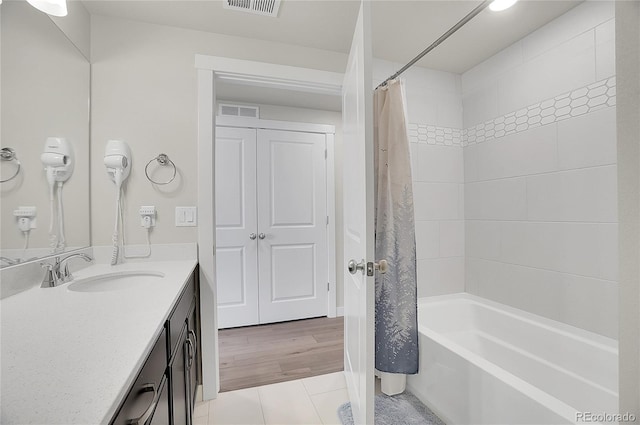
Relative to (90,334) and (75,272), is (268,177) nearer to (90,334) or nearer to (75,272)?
(75,272)

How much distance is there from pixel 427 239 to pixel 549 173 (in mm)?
866

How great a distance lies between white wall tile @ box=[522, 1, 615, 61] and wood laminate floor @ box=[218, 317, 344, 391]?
250 centimetres

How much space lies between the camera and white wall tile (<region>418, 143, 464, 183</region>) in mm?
2182

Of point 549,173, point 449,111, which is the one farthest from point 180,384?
point 449,111

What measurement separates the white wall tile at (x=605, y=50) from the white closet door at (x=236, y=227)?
248 centimetres

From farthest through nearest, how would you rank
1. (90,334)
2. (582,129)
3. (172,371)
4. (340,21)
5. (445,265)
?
(445,265), (340,21), (582,129), (172,371), (90,334)

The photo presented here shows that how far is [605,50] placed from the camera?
4.68 ft

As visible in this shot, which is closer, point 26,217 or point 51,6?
point 51,6

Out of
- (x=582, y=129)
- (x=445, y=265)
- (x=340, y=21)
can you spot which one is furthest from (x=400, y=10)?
(x=445, y=265)

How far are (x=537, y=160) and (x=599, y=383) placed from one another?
1.23 metres

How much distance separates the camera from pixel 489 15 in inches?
64.4

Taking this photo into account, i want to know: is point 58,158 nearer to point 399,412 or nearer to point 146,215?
point 146,215

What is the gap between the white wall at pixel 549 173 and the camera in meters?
1.44

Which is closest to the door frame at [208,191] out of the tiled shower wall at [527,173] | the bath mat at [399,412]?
the bath mat at [399,412]
